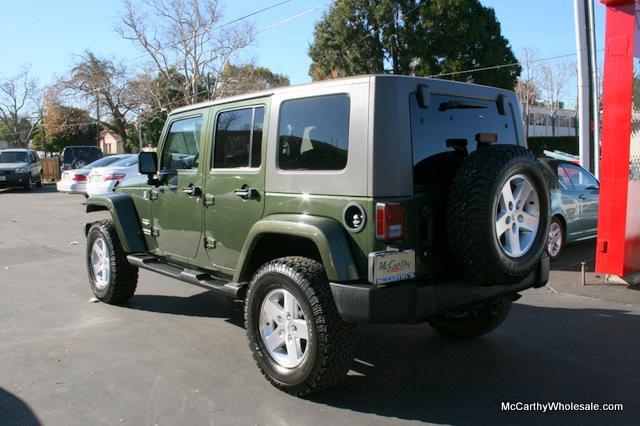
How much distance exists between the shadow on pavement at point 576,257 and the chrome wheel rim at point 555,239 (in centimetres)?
17

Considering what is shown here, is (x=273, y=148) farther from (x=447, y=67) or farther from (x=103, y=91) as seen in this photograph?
(x=103, y=91)

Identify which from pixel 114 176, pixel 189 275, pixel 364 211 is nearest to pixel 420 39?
pixel 114 176

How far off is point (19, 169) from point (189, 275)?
69.7ft

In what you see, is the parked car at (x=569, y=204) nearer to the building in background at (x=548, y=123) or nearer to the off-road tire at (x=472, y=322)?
the off-road tire at (x=472, y=322)

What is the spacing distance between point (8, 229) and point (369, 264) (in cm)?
1122

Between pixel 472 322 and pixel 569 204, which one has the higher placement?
pixel 569 204

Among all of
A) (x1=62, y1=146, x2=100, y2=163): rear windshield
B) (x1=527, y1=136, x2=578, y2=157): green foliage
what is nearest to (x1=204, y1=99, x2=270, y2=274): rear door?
(x1=62, y1=146, x2=100, y2=163): rear windshield

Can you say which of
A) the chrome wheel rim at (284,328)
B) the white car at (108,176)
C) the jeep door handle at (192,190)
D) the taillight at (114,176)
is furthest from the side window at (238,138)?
the taillight at (114,176)

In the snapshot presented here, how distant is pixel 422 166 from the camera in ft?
11.8

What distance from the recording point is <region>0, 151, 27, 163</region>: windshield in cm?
2378

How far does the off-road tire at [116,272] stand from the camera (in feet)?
19.0

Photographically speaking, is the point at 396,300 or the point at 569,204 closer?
the point at 396,300

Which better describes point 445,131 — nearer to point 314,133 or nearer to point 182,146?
point 314,133

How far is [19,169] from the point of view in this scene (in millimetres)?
22734
